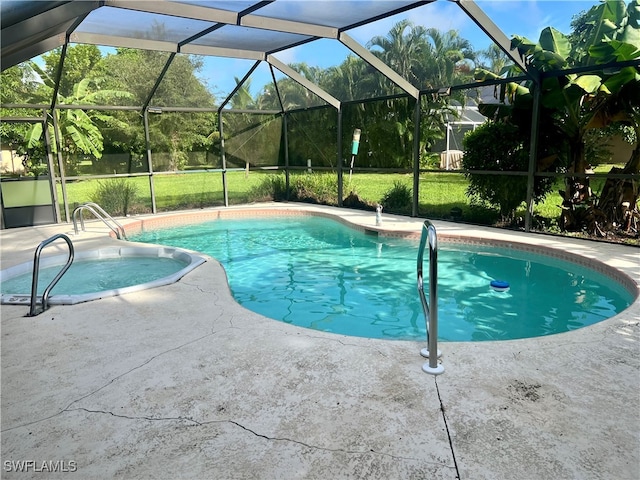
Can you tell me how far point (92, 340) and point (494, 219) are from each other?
7.67 metres

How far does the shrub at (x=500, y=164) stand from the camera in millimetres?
8211

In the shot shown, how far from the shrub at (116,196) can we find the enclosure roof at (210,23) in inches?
135

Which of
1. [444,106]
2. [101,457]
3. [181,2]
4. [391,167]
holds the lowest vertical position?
[101,457]

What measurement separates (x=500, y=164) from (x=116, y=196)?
353 inches

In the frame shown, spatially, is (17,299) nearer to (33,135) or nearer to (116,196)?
(33,135)

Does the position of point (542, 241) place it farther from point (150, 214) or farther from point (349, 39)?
point (150, 214)

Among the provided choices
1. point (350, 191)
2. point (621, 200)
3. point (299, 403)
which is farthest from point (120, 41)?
point (621, 200)

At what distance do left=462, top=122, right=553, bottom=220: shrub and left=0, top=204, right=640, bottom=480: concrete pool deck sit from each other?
473 cm

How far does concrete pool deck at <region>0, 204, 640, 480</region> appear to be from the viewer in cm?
205

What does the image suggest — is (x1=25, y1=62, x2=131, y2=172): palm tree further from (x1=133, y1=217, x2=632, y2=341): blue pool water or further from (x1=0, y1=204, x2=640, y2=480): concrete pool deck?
(x1=0, y1=204, x2=640, y2=480): concrete pool deck

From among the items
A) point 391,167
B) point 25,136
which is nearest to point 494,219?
point 391,167

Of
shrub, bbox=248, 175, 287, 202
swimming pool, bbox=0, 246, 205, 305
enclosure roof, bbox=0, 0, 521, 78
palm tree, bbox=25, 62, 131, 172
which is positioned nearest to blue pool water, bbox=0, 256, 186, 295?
swimming pool, bbox=0, 246, 205, 305

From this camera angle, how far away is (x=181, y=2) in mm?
6758

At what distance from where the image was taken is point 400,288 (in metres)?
5.88
